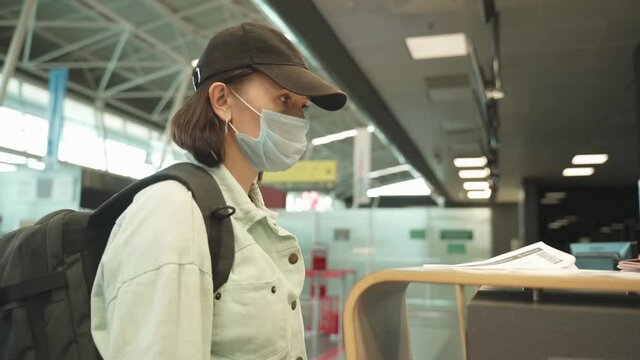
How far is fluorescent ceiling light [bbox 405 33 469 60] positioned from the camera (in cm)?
537

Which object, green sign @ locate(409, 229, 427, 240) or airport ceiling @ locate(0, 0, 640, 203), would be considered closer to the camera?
airport ceiling @ locate(0, 0, 640, 203)

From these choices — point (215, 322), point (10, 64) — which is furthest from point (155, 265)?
point (10, 64)

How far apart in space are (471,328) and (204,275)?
491 mm

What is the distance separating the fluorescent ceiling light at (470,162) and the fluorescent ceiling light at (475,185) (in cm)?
306

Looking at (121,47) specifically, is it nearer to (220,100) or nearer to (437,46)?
(437,46)

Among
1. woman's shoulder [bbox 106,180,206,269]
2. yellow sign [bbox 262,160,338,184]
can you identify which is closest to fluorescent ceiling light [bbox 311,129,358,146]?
yellow sign [bbox 262,160,338,184]

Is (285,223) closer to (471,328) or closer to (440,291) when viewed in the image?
(440,291)

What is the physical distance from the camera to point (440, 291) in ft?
30.0

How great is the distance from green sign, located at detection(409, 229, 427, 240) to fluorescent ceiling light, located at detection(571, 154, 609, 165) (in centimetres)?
376

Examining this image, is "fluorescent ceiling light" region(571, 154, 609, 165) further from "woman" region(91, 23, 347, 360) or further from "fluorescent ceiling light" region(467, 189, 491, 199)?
"woman" region(91, 23, 347, 360)

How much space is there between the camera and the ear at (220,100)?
1.31m

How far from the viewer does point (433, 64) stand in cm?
612

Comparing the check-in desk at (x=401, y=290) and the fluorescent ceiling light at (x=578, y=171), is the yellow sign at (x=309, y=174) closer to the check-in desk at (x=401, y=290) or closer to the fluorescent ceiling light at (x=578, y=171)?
the fluorescent ceiling light at (x=578, y=171)

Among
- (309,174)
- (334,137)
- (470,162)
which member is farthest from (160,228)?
(334,137)
